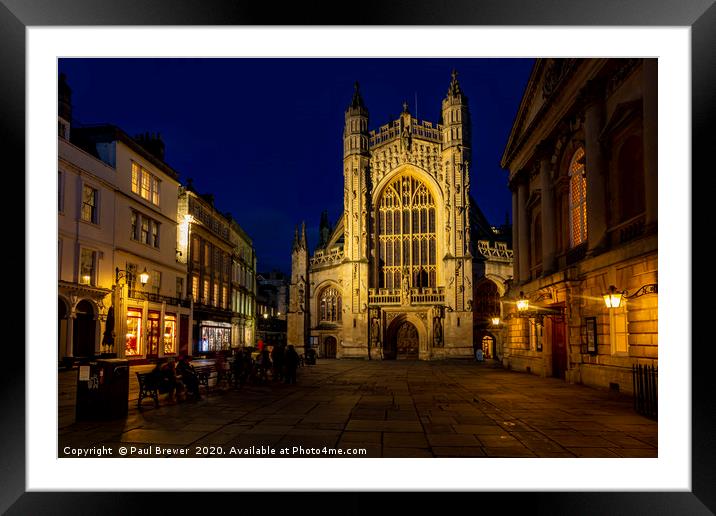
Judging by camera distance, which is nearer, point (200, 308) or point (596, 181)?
point (596, 181)

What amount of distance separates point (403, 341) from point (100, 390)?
35.3m

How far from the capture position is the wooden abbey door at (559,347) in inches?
789

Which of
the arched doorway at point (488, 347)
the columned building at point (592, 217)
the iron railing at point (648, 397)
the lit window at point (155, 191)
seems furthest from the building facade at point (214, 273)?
the iron railing at point (648, 397)

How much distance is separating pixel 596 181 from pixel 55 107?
556 inches

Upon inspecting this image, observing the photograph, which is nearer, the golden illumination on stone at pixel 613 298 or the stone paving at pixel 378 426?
the stone paving at pixel 378 426

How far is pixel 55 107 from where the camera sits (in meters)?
7.40

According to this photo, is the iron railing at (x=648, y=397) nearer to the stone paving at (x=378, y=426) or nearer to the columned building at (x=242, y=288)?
the stone paving at (x=378, y=426)

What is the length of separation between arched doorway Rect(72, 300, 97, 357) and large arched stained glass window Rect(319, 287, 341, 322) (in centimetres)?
2473

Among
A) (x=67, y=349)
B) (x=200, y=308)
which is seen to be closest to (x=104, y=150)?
(x=67, y=349)

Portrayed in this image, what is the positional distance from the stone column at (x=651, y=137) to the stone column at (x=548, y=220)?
8227 mm
